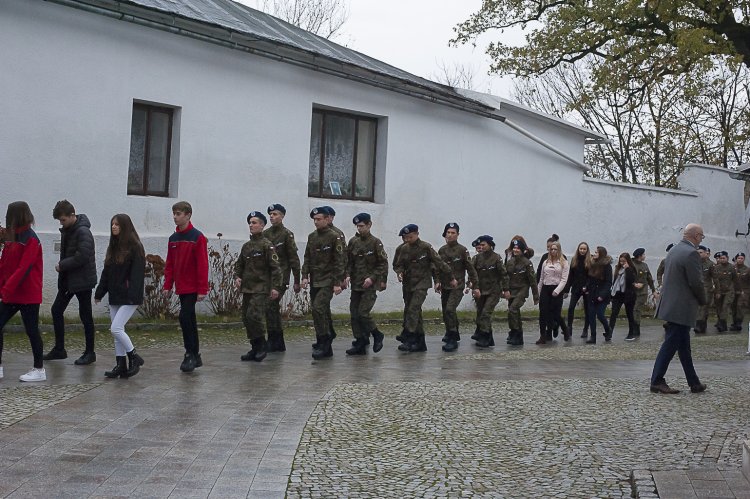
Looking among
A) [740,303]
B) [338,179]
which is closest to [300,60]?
[338,179]

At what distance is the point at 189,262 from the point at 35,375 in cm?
196

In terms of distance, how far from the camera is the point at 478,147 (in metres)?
23.6

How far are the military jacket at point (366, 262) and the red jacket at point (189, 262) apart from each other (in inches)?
122

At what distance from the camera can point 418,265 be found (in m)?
14.1

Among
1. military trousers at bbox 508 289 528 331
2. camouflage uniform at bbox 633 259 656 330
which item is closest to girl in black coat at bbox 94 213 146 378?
military trousers at bbox 508 289 528 331

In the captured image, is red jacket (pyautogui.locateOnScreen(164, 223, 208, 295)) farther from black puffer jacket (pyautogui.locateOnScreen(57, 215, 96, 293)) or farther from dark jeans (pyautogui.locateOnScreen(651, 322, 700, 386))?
dark jeans (pyautogui.locateOnScreen(651, 322, 700, 386))

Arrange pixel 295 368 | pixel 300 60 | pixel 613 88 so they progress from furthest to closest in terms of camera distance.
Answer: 1. pixel 613 88
2. pixel 300 60
3. pixel 295 368

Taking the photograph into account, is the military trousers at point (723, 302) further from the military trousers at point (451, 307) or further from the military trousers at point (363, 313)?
the military trousers at point (363, 313)

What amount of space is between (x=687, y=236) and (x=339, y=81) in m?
11.1

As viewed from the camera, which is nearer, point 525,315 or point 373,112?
point 373,112

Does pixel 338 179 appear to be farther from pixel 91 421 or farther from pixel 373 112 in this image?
pixel 91 421

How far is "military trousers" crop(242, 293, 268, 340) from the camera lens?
12.1m

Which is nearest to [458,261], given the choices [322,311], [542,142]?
[322,311]

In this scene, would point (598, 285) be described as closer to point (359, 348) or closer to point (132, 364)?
point (359, 348)
